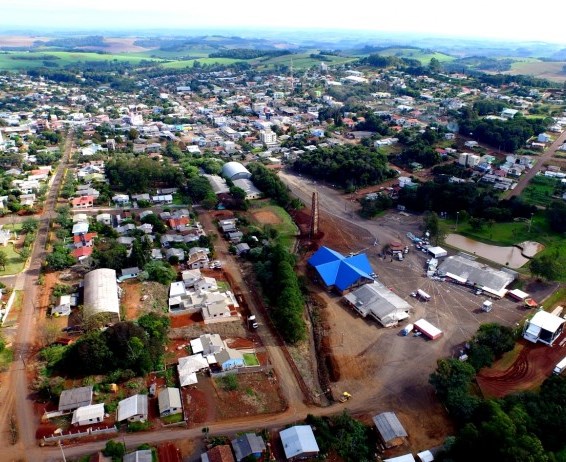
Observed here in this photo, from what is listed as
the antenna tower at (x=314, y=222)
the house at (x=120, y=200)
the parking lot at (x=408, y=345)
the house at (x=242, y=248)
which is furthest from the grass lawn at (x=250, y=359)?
the house at (x=120, y=200)

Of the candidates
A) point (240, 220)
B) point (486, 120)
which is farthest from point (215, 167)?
point (486, 120)

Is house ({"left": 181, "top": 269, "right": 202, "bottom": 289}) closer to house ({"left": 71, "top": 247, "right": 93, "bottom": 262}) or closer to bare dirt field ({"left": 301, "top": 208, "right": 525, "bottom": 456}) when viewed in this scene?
house ({"left": 71, "top": 247, "right": 93, "bottom": 262})

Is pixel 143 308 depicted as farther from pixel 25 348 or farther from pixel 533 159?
pixel 533 159

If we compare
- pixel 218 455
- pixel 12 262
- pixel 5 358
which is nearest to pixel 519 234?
pixel 218 455

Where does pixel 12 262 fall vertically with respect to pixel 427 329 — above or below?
below

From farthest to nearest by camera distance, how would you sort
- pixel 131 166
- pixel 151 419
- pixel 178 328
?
1. pixel 131 166
2. pixel 178 328
3. pixel 151 419

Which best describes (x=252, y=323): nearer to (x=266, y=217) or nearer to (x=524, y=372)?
(x=524, y=372)

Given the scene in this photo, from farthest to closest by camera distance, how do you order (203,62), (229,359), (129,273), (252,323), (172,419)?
(203,62)
(129,273)
(252,323)
(229,359)
(172,419)
